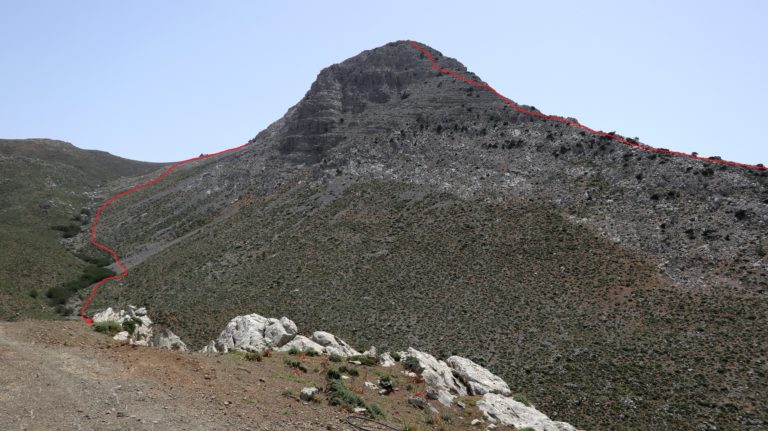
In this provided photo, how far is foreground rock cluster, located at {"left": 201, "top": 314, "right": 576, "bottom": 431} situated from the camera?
24375 millimetres

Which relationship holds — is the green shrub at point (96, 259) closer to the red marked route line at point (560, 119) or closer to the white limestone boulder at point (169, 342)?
the white limestone boulder at point (169, 342)

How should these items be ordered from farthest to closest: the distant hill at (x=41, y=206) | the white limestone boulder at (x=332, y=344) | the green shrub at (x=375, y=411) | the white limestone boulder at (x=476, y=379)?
1. the distant hill at (x=41, y=206)
2. the white limestone boulder at (x=332, y=344)
3. the white limestone boulder at (x=476, y=379)
4. the green shrub at (x=375, y=411)

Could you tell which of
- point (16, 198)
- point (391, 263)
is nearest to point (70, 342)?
point (391, 263)

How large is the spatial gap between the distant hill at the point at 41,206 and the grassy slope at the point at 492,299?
8.79 metres

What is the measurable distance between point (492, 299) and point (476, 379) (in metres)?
18.0

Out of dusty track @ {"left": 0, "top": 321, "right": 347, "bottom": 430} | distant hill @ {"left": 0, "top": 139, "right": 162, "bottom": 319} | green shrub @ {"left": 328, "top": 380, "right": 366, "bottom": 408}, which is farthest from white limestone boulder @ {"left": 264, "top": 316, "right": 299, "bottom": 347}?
distant hill @ {"left": 0, "top": 139, "right": 162, "bottom": 319}

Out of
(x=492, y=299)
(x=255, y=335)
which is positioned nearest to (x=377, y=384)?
(x=255, y=335)

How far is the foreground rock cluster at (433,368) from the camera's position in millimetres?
24375

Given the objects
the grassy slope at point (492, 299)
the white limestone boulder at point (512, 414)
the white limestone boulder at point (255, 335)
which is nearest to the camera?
the white limestone boulder at point (512, 414)

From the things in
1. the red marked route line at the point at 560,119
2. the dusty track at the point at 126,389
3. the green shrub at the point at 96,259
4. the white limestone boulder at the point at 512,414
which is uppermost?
the red marked route line at the point at 560,119

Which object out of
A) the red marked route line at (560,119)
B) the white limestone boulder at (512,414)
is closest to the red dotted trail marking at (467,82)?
the red marked route line at (560,119)

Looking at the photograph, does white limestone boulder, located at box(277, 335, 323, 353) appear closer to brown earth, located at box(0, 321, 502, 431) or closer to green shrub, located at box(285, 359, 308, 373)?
green shrub, located at box(285, 359, 308, 373)

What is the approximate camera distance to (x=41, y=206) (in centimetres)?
9969

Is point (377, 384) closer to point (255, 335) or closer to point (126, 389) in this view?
point (126, 389)
